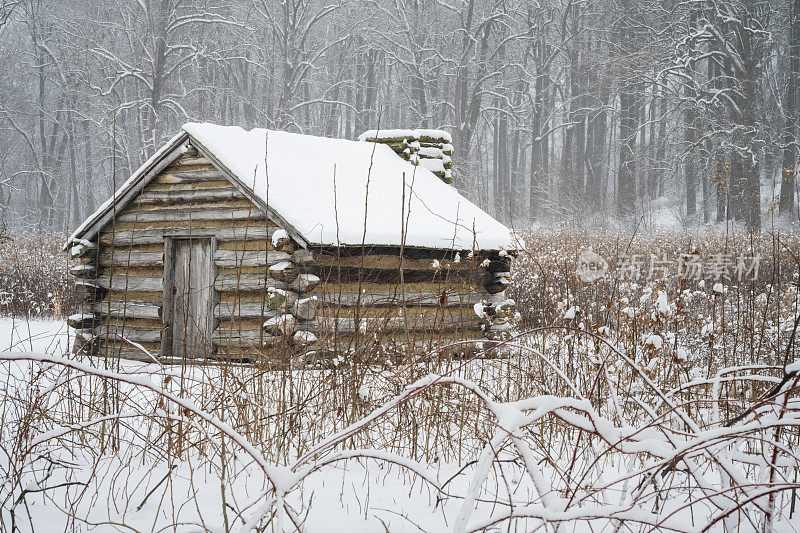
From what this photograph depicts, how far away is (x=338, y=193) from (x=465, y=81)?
2166cm

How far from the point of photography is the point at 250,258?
25.1 feet

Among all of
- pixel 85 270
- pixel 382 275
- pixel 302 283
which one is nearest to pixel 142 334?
pixel 85 270

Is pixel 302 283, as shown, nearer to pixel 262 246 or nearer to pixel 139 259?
pixel 262 246

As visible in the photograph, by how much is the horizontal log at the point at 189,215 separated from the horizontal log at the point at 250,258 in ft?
1.48

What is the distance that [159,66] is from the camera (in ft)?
66.5

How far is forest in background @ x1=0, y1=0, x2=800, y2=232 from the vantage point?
20344mm

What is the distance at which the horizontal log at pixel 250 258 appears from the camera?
7.30 metres

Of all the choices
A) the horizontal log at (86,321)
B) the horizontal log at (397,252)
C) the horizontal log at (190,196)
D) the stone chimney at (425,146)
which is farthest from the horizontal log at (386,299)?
the horizontal log at (86,321)

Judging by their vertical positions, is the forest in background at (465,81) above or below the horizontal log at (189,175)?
above

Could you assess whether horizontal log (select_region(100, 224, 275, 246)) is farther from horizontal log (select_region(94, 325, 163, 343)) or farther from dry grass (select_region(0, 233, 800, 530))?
dry grass (select_region(0, 233, 800, 530))

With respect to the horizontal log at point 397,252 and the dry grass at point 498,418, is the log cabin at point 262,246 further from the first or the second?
the dry grass at point 498,418

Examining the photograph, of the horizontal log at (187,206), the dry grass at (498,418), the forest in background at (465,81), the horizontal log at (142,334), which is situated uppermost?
the forest in background at (465,81)

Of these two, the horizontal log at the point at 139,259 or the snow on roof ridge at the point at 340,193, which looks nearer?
the snow on roof ridge at the point at 340,193

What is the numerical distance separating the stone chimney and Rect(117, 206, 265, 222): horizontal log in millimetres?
3941
